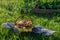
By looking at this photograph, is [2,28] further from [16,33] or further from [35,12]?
[35,12]

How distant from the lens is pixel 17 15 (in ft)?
22.5

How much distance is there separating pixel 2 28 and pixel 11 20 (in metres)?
0.64

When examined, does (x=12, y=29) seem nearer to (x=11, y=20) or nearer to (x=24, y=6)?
(x=11, y=20)

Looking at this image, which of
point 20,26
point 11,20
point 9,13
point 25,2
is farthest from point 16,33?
point 25,2

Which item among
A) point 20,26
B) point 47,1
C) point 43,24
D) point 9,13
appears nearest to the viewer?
point 20,26

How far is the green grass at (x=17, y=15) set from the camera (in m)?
5.52

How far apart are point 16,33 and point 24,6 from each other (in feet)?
6.22

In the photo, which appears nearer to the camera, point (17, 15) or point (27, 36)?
point (27, 36)

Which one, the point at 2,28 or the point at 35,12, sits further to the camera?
the point at 35,12

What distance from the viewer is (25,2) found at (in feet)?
25.0

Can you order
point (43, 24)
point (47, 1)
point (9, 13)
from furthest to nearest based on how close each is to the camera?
1. point (47, 1)
2. point (9, 13)
3. point (43, 24)

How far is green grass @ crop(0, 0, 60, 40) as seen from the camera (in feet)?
18.1

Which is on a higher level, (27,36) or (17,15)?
(17,15)

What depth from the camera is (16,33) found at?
5.63 metres
